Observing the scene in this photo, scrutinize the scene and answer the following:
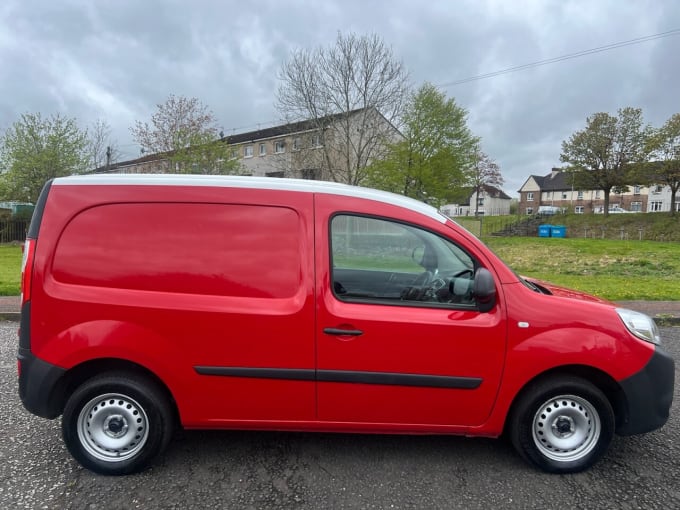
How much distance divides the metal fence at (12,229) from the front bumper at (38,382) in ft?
92.7

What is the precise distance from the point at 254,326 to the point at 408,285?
1055mm

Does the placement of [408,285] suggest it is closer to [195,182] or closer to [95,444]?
[195,182]

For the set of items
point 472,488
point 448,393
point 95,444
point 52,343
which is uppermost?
point 52,343

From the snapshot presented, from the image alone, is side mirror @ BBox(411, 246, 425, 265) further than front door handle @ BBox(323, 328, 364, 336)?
Yes

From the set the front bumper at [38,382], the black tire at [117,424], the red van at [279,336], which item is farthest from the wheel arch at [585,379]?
the front bumper at [38,382]

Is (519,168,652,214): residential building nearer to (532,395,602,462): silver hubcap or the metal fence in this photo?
the metal fence

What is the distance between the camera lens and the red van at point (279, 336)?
8.36 feet

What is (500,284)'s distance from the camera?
267 cm

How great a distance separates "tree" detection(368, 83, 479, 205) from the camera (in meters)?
20.6

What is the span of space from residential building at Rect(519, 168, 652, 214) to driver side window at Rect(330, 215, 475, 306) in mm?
70042

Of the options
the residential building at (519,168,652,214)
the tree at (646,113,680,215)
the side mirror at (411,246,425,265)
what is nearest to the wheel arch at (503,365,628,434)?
the side mirror at (411,246,425,265)

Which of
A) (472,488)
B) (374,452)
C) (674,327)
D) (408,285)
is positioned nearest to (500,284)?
(408,285)

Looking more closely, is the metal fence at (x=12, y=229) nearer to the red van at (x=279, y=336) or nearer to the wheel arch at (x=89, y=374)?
the wheel arch at (x=89, y=374)

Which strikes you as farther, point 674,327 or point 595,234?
point 595,234
